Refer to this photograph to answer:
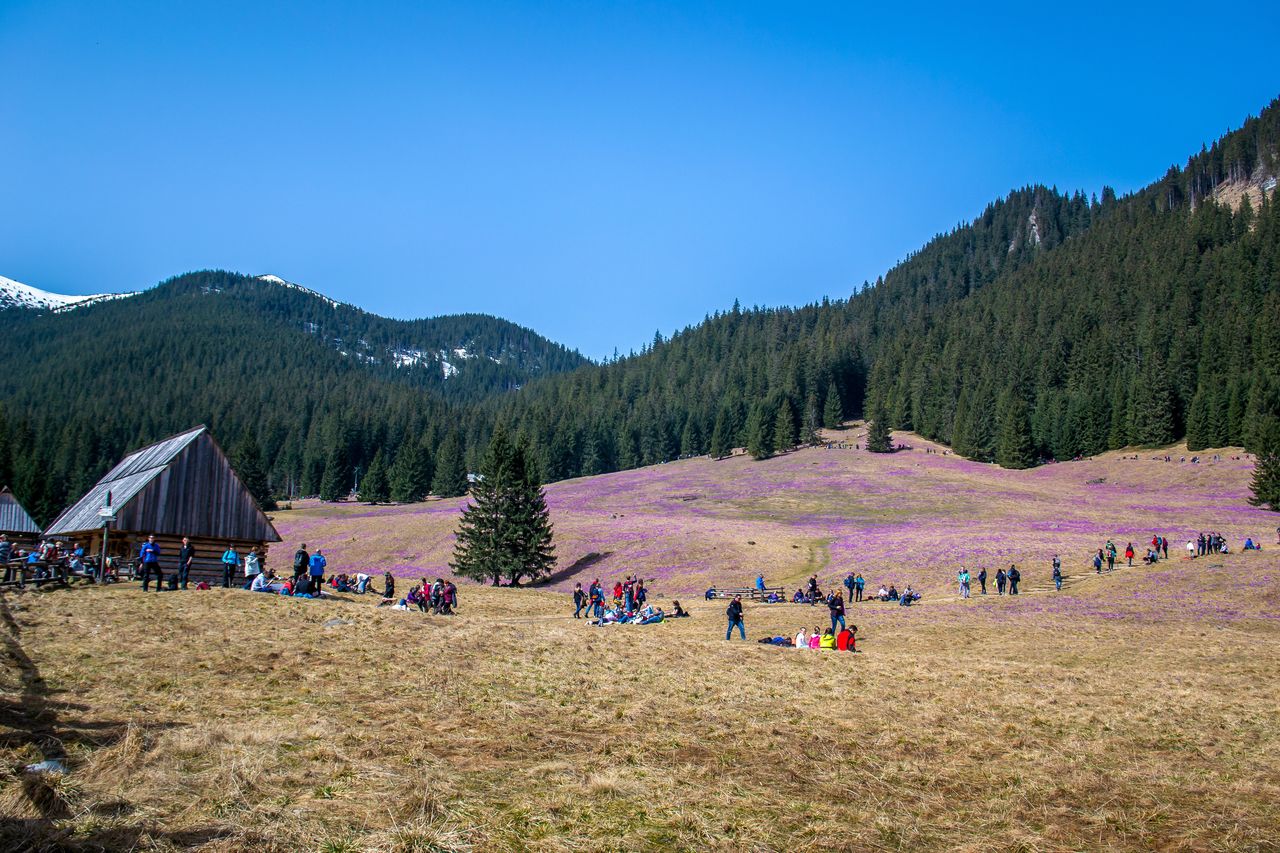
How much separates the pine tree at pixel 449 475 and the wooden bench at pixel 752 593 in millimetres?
89170

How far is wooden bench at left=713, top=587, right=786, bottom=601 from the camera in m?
40.1

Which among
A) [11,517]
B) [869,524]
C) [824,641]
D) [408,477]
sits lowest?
[824,641]

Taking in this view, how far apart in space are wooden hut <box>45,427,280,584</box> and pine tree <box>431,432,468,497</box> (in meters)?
88.6

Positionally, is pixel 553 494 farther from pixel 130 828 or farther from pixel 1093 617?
pixel 130 828

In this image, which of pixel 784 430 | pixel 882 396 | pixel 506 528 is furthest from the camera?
pixel 882 396

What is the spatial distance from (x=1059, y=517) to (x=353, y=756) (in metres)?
65.5

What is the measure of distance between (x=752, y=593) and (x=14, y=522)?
52.7m

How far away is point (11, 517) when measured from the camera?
52.2m

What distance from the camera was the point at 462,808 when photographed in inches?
317

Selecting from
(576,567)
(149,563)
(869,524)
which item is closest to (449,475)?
(576,567)

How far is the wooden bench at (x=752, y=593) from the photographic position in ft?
132

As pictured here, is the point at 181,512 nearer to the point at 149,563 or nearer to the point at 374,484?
the point at 149,563

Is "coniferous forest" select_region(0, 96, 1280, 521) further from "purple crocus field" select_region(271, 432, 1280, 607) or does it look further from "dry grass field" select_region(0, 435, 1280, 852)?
"dry grass field" select_region(0, 435, 1280, 852)

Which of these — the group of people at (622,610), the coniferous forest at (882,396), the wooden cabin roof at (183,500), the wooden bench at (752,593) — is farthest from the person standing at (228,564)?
the coniferous forest at (882,396)
